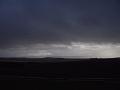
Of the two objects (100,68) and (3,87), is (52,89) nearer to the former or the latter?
(3,87)

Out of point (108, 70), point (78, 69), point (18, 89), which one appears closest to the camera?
point (18, 89)

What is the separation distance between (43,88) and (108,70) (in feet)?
61.1

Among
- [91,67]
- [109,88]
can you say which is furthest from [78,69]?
[109,88]

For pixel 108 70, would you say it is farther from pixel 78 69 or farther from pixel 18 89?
pixel 18 89

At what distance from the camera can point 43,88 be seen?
16016mm

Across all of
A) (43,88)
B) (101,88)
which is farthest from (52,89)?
(101,88)

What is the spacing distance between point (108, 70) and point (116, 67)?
1.86 m

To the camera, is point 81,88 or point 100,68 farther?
point 100,68

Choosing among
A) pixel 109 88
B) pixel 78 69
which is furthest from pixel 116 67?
pixel 109 88

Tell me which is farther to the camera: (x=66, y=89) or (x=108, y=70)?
(x=108, y=70)

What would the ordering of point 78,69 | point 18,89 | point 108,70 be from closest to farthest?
point 18,89 → point 108,70 → point 78,69

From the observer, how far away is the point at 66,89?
1573 cm

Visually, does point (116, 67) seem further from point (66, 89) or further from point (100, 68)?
point (66, 89)

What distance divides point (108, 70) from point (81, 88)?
17.8m
